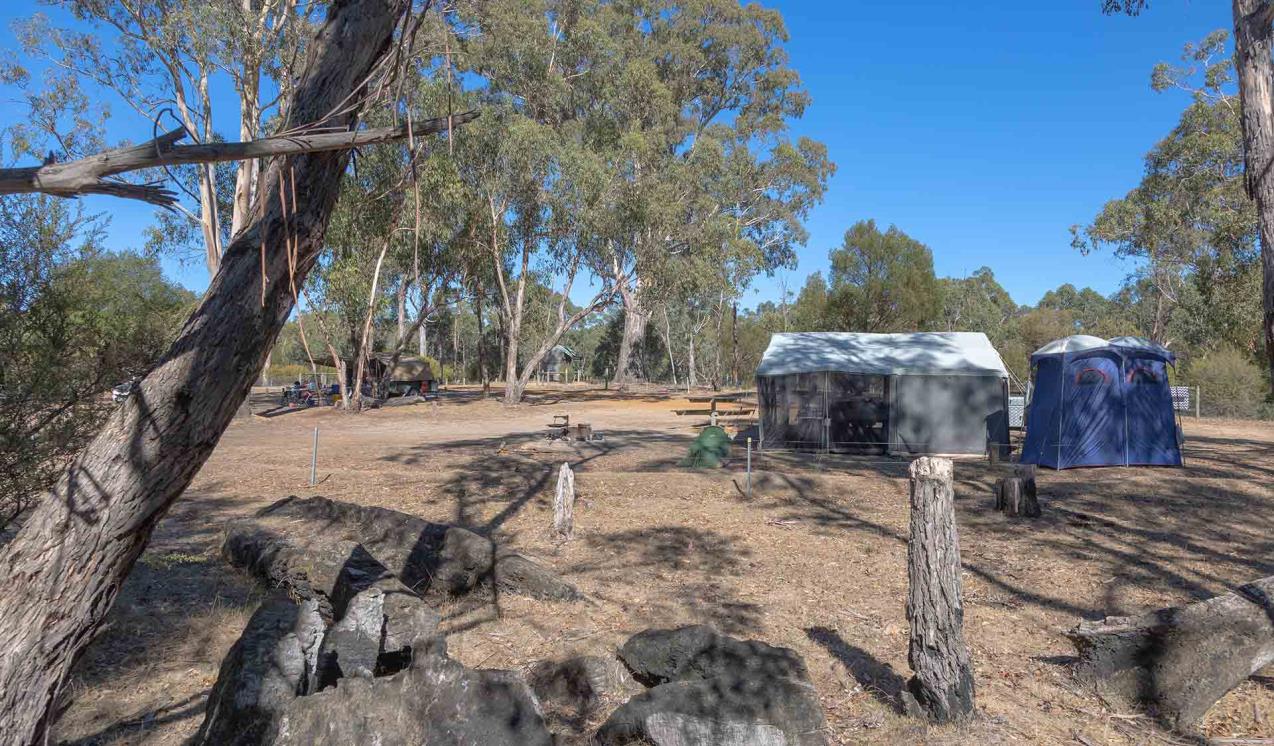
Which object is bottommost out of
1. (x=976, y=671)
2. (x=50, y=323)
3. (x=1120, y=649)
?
(x=976, y=671)

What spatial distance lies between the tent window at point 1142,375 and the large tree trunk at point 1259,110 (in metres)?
8.12

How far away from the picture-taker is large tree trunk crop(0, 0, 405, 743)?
8.37 ft

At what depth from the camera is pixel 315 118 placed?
9.27ft

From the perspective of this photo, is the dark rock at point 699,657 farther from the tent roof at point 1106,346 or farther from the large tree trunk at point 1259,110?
the tent roof at point 1106,346

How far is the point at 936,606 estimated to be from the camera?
419 centimetres

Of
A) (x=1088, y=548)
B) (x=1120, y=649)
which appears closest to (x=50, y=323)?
(x=1120, y=649)

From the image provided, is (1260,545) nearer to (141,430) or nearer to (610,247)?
(141,430)

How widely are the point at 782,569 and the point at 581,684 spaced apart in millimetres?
3315

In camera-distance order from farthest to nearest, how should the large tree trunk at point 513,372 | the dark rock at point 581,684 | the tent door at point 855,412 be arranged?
the large tree trunk at point 513,372
the tent door at point 855,412
the dark rock at point 581,684

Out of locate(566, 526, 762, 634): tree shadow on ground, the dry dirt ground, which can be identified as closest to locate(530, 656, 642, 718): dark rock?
the dry dirt ground

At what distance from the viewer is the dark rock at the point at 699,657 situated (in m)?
4.16

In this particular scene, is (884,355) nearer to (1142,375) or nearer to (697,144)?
(1142,375)

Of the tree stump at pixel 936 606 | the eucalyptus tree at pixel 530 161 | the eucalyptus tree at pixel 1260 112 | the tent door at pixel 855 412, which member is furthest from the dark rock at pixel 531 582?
the eucalyptus tree at pixel 530 161

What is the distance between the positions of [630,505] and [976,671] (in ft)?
18.1
